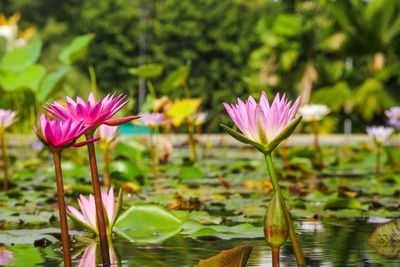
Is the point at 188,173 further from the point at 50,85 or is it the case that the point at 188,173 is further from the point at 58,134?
the point at 58,134

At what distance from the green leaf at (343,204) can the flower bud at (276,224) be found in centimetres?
160

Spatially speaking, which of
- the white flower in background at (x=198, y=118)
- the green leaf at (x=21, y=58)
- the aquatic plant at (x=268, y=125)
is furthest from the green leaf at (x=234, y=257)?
the green leaf at (x=21, y=58)

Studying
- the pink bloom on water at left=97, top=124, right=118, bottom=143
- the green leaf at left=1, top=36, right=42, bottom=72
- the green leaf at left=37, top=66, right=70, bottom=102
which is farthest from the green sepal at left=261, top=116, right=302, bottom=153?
the green leaf at left=1, top=36, right=42, bottom=72

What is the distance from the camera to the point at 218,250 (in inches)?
87.4

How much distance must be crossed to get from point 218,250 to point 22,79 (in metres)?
4.40

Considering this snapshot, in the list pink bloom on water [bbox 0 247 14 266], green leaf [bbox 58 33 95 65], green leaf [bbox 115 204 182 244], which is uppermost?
green leaf [bbox 58 33 95 65]

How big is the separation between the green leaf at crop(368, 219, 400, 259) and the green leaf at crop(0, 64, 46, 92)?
14.8ft

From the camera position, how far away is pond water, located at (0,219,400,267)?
200cm

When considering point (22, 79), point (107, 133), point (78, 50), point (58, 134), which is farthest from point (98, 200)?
point (22, 79)

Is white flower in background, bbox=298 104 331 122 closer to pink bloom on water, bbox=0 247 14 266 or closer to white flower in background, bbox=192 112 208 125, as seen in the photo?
white flower in background, bbox=192 112 208 125

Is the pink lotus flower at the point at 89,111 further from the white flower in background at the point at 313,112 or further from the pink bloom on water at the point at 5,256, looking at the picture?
the white flower in background at the point at 313,112

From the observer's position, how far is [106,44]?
3959cm

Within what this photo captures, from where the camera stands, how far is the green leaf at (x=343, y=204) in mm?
3102

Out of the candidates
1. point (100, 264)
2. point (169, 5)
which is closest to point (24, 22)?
point (169, 5)
